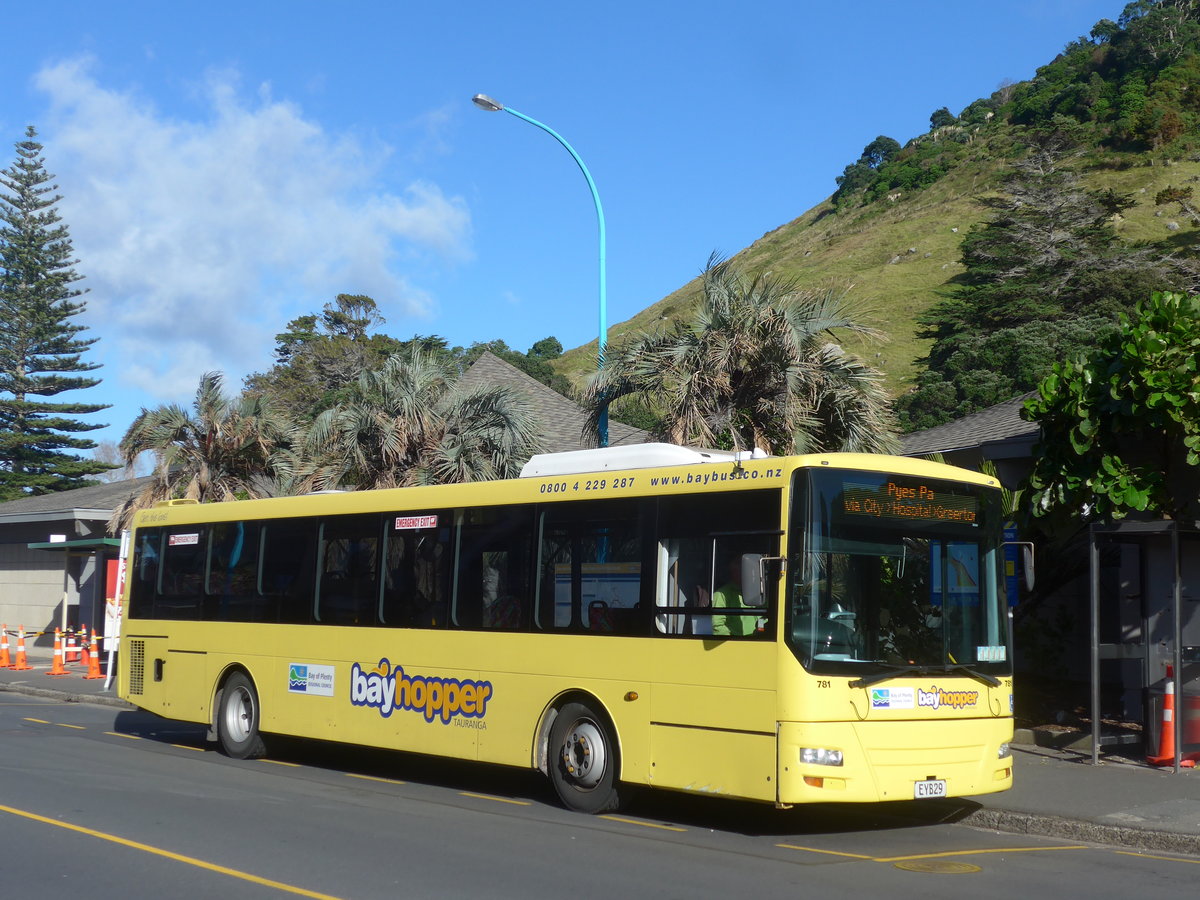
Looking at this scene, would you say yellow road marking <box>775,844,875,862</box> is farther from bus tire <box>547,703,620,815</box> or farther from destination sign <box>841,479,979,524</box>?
destination sign <box>841,479,979,524</box>

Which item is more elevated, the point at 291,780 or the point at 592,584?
the point at 592,584

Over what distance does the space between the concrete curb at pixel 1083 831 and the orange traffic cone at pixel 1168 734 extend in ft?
10.4

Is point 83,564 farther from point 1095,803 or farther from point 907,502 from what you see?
point 1095,803

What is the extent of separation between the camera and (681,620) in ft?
32.9

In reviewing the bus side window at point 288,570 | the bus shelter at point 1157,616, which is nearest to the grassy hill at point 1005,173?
the bus shelter at point 1157,616

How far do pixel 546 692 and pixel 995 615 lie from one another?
3.87 meters

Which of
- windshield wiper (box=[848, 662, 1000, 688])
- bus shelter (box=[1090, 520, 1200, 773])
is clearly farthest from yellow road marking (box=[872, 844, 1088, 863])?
bus shelter (box=[1090, 520, 1200, 773])

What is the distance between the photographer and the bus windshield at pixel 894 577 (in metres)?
9.23

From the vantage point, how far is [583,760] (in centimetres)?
1073

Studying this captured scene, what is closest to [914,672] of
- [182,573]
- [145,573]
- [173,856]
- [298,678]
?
[173,856]

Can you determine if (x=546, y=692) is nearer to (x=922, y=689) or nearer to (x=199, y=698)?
(x=922, y=689)

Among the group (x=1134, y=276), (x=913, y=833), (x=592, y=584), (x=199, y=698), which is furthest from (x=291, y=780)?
(x=1134, y=276)

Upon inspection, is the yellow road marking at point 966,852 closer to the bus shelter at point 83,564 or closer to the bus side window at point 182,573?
the bus side window at point 182,573

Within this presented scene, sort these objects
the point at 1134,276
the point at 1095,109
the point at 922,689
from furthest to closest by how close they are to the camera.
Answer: the point at 1095,109 → the point at 1134,276 → the point at 922,689
